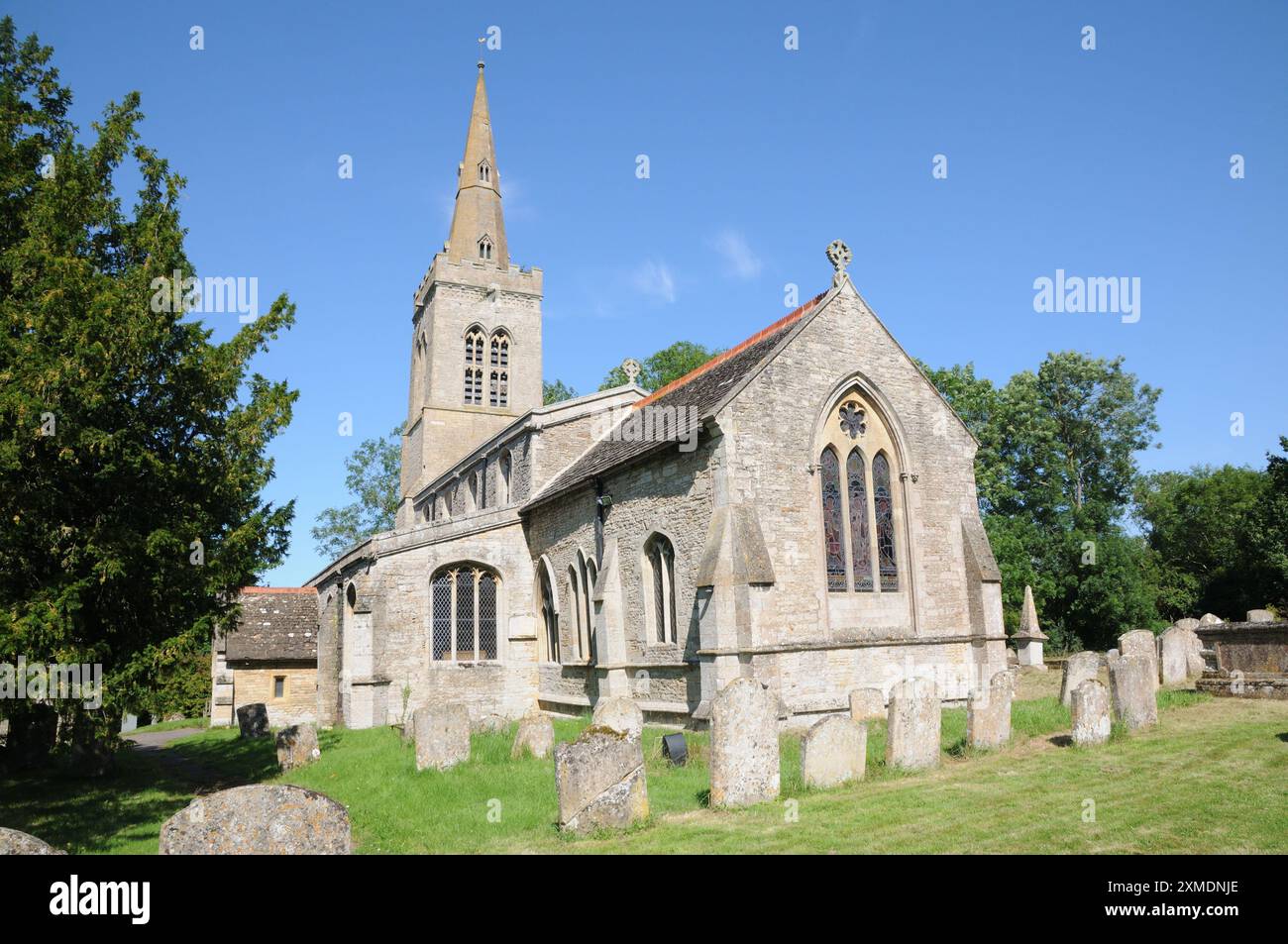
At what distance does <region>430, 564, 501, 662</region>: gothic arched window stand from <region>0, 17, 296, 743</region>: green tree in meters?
8.85

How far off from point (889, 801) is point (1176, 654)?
11.4m

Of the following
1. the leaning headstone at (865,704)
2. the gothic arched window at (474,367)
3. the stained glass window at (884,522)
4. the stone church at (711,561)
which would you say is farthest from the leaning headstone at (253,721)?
the gothic arched window at (474,367)

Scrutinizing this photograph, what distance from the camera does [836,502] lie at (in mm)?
18109

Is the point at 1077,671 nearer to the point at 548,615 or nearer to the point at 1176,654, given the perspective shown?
the point at 1176,654

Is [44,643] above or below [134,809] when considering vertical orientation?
above

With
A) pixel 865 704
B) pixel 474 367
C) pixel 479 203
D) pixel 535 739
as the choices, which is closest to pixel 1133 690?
pixel 865 704

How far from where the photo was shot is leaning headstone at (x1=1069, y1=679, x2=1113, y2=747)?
1222 cm

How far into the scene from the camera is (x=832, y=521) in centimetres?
1792

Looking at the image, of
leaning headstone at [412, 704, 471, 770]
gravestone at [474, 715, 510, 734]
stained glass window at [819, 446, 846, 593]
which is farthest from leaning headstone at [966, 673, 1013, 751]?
gravestone at [474, 715, 510, 734]

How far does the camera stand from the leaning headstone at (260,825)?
553 cm

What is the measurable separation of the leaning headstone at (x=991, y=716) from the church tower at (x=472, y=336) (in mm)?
29986

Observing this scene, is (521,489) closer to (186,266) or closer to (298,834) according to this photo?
(186,266)
